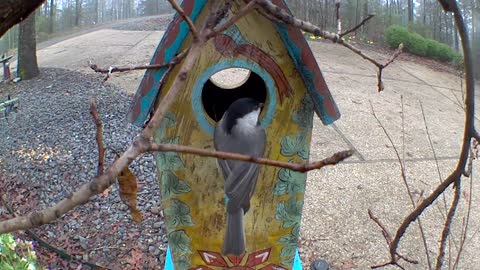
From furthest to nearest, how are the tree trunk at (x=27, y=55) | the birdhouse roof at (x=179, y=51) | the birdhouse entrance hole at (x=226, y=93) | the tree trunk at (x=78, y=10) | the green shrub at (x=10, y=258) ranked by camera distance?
the tree trunk at (x=78, y=10)
the tree trunk at (x=27, y=55)
the green shrub at (x=10, y=258)
the birdhouse entrance hole at (x=226, y=93)
the birdhouse roof at (x=179, y=51)

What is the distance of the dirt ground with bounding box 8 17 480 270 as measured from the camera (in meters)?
3.71

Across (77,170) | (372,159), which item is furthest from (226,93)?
(372,159)

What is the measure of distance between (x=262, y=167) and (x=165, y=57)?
0.53 m

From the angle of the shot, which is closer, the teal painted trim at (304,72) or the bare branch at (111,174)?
the bare branch at (111,174)

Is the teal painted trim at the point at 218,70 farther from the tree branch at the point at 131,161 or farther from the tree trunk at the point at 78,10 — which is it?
the tree trunk at the point at 78,10

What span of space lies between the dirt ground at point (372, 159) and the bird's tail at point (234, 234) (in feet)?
2.00

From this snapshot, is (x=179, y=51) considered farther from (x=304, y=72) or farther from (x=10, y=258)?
(x=10, y=258)

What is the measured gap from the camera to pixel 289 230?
2141 mm

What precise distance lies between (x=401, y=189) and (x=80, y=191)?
4.21 m

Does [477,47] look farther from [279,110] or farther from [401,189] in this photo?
[279,110]

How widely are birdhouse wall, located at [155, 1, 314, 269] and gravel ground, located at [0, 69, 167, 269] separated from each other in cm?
156

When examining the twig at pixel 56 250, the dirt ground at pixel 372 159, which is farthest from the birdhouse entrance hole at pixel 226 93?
the twig at pixel 56 250

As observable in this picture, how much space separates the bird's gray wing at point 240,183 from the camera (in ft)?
5.48

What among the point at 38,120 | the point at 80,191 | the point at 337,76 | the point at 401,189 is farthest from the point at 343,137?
the point at 80,191
